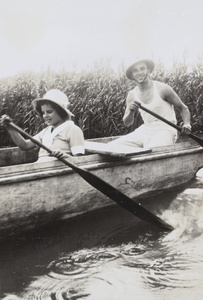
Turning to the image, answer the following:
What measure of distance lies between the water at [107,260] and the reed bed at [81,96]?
288 centimetres

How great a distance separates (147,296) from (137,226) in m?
1.58

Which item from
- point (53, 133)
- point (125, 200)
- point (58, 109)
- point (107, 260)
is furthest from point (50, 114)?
point (107, 260)

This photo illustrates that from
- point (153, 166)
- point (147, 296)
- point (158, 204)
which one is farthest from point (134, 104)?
point (147, 296)

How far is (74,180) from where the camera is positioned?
4207 millimetres

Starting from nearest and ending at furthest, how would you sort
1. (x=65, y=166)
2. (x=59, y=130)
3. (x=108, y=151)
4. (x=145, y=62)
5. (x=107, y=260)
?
1. (x=107, y=260)
2. (x=65, y=166)
3. (x=59, y=130)
4. (x=108, y=151)
5. (x=145, y=62)

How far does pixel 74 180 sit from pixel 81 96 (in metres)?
3.62

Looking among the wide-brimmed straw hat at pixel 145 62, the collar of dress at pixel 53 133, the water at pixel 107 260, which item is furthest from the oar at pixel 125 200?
the wide-brimmed straw hat at pixel 145 62

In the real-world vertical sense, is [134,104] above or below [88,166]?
above

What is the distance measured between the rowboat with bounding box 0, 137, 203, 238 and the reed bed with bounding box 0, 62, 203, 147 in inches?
64.3

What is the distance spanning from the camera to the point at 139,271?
3.19 m

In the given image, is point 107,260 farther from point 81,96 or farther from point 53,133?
point 81,96

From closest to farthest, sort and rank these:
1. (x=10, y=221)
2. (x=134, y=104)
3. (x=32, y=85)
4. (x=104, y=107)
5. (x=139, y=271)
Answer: (x=139, y=271)
(x=10, y=221)
(x=134, y=104)
(x=32, y=85)
(x=104, y=107)

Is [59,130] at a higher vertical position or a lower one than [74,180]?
higher

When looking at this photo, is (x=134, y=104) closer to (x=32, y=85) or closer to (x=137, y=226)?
(x=137, y=226)
